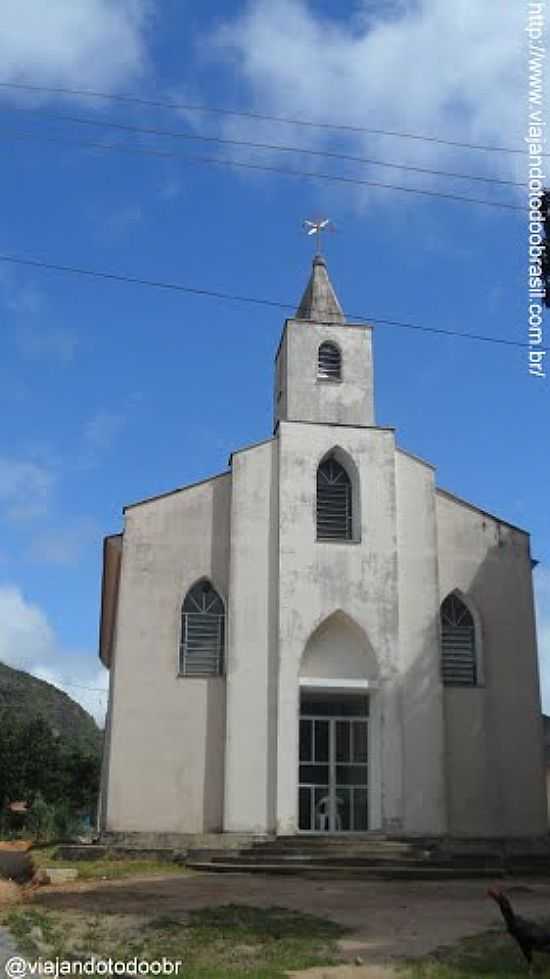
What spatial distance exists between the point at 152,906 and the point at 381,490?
12.2m

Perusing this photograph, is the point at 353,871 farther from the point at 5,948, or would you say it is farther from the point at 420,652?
the point at 5,948

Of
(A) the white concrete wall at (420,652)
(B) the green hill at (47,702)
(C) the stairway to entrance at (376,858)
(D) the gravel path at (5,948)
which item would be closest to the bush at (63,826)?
(C) the stairway to entrance at (376,858)

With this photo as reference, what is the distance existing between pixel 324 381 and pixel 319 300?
2705mm

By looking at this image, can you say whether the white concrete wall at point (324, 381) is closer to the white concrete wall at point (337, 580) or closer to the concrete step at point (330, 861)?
the white concrete wall at point (337, 580)

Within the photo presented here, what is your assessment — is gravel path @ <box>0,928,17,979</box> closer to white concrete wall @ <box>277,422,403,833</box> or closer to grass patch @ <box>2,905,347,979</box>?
grass patch @ <box>2,905,347,979</box>

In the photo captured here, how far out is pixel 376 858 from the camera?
18469 mm

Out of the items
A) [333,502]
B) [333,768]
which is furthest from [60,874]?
[333,502]

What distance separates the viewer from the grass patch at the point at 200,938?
9242mm

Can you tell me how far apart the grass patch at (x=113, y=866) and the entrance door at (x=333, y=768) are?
11.7ft

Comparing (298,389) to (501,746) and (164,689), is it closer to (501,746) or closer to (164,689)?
(164,689)

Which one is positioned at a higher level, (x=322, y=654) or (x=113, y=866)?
(x=322, y=654)

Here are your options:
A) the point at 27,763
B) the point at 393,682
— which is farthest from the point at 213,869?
the point at 27,763

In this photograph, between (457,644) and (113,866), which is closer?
(113,866)

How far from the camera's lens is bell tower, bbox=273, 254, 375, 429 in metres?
24.2
